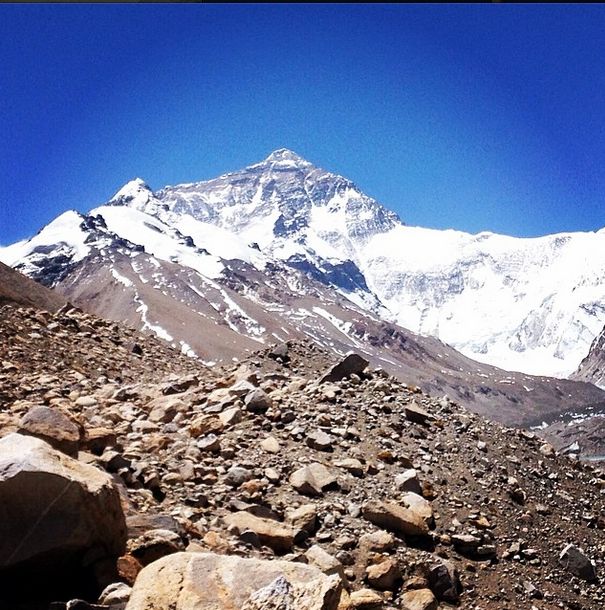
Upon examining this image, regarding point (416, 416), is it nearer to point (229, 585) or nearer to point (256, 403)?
point (256, 403)

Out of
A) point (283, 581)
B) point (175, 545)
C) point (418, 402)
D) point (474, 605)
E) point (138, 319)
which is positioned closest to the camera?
point (283, 581)

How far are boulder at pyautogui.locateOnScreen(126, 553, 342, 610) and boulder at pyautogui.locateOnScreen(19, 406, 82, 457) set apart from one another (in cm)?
350

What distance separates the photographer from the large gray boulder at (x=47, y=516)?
236 inches

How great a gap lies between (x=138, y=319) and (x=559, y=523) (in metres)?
164

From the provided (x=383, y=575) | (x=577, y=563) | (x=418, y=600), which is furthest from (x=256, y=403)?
(x=577, y=563)

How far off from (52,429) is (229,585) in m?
4.32

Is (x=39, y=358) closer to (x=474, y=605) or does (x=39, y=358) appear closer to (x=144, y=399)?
(x=144, y=399)

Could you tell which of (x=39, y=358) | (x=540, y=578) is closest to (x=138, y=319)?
(x=39, y=358)

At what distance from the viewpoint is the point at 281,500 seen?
9.91 meters

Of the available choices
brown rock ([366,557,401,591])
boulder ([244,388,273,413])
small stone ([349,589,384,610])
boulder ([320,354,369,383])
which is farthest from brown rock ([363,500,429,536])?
boulder ([320,354,369,383])

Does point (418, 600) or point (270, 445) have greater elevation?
point (270, 445)

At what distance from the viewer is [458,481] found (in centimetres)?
1175

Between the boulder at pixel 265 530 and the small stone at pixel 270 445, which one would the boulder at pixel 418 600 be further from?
the small stone at pixel 270 445

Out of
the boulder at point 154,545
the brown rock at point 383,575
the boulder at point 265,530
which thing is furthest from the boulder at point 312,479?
the boulder at point 154,545
